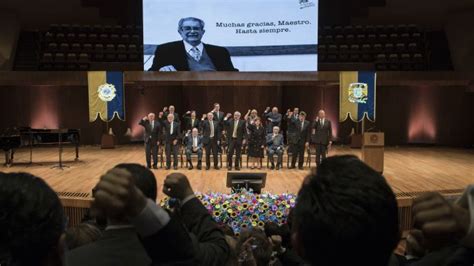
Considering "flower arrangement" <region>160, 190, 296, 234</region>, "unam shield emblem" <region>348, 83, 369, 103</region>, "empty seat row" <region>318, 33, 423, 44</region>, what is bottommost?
"flower arrangement" <region>160, 190, 296, 234</region>

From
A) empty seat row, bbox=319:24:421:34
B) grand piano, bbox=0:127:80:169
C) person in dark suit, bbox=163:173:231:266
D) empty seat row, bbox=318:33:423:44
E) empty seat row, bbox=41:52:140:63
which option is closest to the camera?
person in dark suit, bbox=163:173:231:266

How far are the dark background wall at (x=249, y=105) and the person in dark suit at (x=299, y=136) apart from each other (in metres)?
4.73

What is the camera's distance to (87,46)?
14.8m

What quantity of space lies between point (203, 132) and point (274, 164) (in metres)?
1.80

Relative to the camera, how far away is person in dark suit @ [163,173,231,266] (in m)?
1.42

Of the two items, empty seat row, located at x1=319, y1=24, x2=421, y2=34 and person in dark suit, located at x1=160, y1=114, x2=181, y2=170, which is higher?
empty seat row, located at x1=319, y1=24, x2=421, y2=34

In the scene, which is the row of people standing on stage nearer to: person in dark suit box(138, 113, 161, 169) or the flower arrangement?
person in dark suit box(138, 113, 161, 169)

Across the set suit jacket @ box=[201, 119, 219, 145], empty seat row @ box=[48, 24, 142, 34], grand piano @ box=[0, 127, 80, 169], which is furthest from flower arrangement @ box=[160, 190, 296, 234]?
empty seat row @ box=[48, 24, 142, 34]

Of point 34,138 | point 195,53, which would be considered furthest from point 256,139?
point 34,138

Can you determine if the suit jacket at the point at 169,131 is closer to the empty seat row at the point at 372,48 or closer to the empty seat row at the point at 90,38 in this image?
the empty seat row at the point at 90,38

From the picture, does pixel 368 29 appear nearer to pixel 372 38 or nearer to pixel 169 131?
pixel 372 38

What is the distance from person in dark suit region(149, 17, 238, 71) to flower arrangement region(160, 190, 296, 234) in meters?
7.95

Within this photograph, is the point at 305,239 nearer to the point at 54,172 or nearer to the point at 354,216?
the point at 354,216

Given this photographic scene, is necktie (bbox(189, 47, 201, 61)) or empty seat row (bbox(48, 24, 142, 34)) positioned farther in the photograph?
empty seat row (bbox(48, 24, 142, 34))
